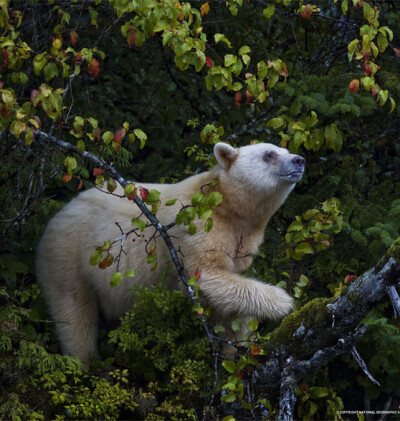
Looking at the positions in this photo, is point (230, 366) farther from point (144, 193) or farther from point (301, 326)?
point (144, 193)

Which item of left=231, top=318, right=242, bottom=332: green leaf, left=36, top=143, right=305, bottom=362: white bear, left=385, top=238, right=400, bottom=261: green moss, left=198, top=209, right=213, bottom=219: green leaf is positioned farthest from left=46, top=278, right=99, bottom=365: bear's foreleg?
left=385, top=238, right=400, bottom=261: green moss

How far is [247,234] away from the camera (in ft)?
17.1

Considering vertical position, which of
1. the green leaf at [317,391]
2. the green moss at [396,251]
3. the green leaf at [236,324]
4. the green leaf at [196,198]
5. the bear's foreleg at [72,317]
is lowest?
the bear's foreleg at [72,317]

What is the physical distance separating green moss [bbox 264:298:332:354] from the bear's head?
45.6 inches

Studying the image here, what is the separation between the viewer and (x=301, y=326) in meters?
4.18

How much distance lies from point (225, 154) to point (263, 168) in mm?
317

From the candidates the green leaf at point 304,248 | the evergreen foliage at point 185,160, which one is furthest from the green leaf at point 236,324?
the green leaf at point 304,248

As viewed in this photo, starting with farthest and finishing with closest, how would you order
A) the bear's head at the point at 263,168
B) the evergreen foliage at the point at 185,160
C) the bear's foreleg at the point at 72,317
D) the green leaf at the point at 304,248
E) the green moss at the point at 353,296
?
the bear's foreleg at the point at 72,317 < the bear's head at the point at 263,168 < the green leaf at the point at 304,248 < the evergreen foliage at the point at 185,160 < the green moss at the point at 353,296

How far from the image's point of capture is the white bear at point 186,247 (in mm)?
4785

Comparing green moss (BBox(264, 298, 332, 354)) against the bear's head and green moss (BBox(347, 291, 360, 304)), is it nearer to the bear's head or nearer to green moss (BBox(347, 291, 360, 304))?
green moss (BBox(347, 291, 360, 304))

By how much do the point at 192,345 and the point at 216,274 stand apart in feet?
1.75

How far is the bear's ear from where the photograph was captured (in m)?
5.07

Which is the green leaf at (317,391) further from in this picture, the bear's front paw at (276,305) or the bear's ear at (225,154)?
the bear's ear at (225,154)

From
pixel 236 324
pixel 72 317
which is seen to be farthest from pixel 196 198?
pixel 72 317
